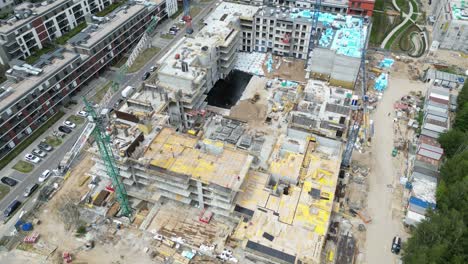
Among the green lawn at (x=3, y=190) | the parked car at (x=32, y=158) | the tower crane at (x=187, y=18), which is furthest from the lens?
the tower crane at (x=187, y=18)

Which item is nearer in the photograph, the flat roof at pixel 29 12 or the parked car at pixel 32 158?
the parked car at pixel 32 158

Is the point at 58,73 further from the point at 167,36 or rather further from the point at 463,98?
the point at 463,98

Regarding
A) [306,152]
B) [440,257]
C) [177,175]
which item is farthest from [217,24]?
[440,257]

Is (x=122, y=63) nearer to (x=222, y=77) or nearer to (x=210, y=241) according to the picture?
(x=222, y=77)

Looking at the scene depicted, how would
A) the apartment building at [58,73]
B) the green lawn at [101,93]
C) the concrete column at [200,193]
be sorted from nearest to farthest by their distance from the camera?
the concrete column at [200,193]
the apartment building at [58,73]
the green lawn at [101,93]

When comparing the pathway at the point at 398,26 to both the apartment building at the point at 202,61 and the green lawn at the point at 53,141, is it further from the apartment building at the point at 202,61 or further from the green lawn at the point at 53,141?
the green lawn at the point at 53,141

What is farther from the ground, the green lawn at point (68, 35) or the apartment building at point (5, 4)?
the apartment building at point (5, 4)

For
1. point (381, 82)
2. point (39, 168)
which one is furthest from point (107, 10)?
point (381, 82)

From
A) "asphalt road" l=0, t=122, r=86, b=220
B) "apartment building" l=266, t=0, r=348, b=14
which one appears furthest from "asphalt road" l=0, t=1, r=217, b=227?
"apartment building" l=266, t=0, r=348, b=14

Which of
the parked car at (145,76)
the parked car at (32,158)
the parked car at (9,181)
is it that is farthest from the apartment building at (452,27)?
the parked car at (9,181)
